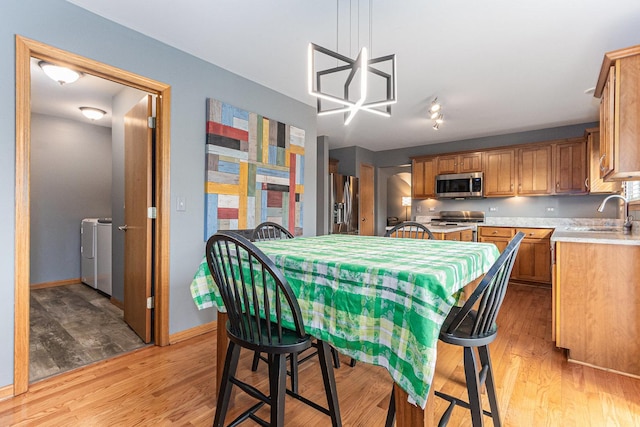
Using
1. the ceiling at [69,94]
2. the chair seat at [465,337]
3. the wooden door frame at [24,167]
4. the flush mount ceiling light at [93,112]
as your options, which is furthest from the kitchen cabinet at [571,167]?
the flush mount ceiling light at [93,112]

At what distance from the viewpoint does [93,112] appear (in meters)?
4.12

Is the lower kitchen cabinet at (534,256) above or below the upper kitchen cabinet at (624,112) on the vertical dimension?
below

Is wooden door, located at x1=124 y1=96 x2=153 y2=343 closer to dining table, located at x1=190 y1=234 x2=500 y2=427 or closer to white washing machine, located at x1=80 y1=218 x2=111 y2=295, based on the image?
white washing machine, located at x1=80 y1=218 x2=111 y2=295

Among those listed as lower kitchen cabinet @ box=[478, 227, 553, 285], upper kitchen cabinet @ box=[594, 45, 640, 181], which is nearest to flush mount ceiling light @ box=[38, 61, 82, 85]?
upper kitchen cabinet @ box=[594, 45, 640, 181]

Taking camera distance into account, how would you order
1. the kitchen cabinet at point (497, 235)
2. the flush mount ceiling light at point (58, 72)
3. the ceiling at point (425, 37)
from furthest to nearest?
the kitchen cabinet at point (497, 235), the flush mount ceiling light at point (58, 72), the ceiling at point (425, 37)

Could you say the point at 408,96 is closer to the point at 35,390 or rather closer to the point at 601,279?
the point at 601,279

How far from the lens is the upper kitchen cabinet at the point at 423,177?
5820 mm

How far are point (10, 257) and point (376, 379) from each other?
226 cm

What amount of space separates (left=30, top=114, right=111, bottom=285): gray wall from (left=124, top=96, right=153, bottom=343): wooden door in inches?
92.8

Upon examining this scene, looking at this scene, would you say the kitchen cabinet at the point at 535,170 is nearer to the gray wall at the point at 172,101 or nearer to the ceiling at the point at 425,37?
the ceiling at the point at 425,37

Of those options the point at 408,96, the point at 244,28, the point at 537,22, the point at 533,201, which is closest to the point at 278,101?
the point at 244,28

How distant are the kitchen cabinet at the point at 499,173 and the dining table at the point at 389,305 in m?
4.38

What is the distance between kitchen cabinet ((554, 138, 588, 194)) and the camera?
452cm

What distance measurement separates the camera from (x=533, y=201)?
16.7 feet
